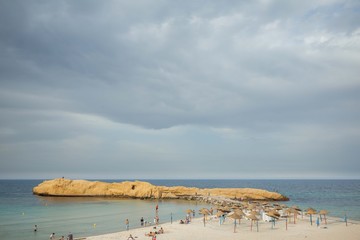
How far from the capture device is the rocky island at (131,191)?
84938 mm

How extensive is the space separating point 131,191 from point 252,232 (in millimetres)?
59646

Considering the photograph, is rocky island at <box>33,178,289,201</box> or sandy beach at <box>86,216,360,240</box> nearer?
sandy beach at <box>86,216,360,240</box>

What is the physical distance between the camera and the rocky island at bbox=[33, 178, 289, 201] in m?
84.9

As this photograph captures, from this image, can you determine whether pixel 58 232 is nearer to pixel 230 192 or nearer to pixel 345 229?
A: pixel 345 229

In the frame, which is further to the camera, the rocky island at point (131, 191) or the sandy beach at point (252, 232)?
the rocky island at point (131, 191)

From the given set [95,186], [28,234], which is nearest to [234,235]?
[28,234]

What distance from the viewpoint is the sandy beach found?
30.0 meters

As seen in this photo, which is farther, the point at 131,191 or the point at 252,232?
the point at 131,191

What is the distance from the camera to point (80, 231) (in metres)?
35.4

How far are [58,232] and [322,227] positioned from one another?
1229 inches

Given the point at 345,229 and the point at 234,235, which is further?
the point at 345,229

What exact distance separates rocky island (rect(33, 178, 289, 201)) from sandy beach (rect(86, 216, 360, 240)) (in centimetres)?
4706

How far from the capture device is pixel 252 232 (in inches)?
1281

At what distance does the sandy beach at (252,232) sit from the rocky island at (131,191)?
4706 centimetres
